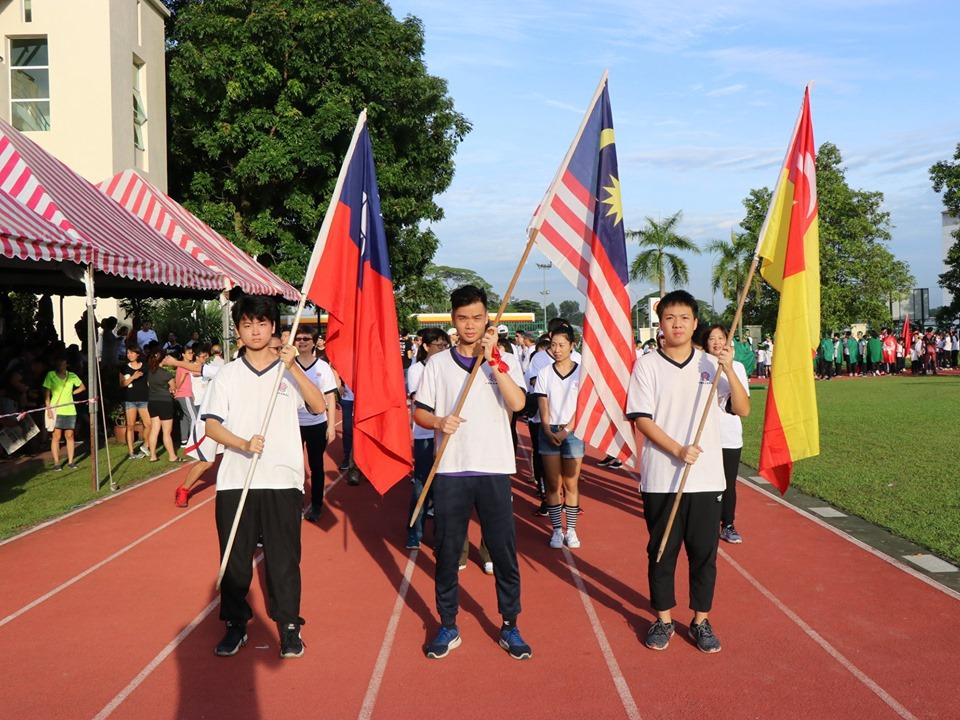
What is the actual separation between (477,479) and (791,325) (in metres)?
2.40

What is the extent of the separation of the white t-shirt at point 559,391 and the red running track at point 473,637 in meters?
1.14

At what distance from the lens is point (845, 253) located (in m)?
47.2

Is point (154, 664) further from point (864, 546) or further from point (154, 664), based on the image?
point (864, 546)

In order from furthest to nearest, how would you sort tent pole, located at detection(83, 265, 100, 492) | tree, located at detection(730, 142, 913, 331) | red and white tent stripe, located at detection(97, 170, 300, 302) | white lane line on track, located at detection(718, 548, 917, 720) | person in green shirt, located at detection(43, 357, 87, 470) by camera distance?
1. tree, located at detection(730, 142, 913, 331)
2. red and white tent stripe, located at detection(97, 170, 300, 302)
3. person in green shirt, located at detection(43, 357, 87, 470)
4. tent pole, located at detection(83, 265, 100, 492)
5. white lane line on track, located at detection(718, 548, 917, 720)

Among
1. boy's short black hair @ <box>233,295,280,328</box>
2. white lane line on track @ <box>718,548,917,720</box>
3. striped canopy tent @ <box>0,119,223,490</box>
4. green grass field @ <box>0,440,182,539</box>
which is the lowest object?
green grass field @ <box>0,440,182,539</box>

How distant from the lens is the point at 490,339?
4.65m

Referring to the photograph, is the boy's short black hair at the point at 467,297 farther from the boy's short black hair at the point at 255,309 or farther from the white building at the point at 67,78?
the white building at the point at 67,78

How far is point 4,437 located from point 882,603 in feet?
35.9

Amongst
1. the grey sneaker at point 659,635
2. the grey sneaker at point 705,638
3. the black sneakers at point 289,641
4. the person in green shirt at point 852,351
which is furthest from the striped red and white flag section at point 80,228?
the person in green shirt at point 852,351

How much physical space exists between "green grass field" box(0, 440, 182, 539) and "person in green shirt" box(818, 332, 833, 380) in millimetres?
27846

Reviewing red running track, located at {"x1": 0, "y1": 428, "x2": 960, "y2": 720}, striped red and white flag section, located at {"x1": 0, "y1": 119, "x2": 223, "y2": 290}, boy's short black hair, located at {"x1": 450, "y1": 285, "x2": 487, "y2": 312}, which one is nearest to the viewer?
red running track, located at {"x1": 0, "y1": 428, "x2": 960, "y2": 720}

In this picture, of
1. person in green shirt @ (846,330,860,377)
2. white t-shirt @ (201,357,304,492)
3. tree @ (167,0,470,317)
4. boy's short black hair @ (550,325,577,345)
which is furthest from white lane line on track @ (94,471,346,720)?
person in green shirt @ (846,330,860,377)

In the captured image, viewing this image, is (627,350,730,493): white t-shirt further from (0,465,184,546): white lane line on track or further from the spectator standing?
the spectator standing

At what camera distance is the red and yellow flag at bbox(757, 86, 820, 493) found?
5.67 meters
